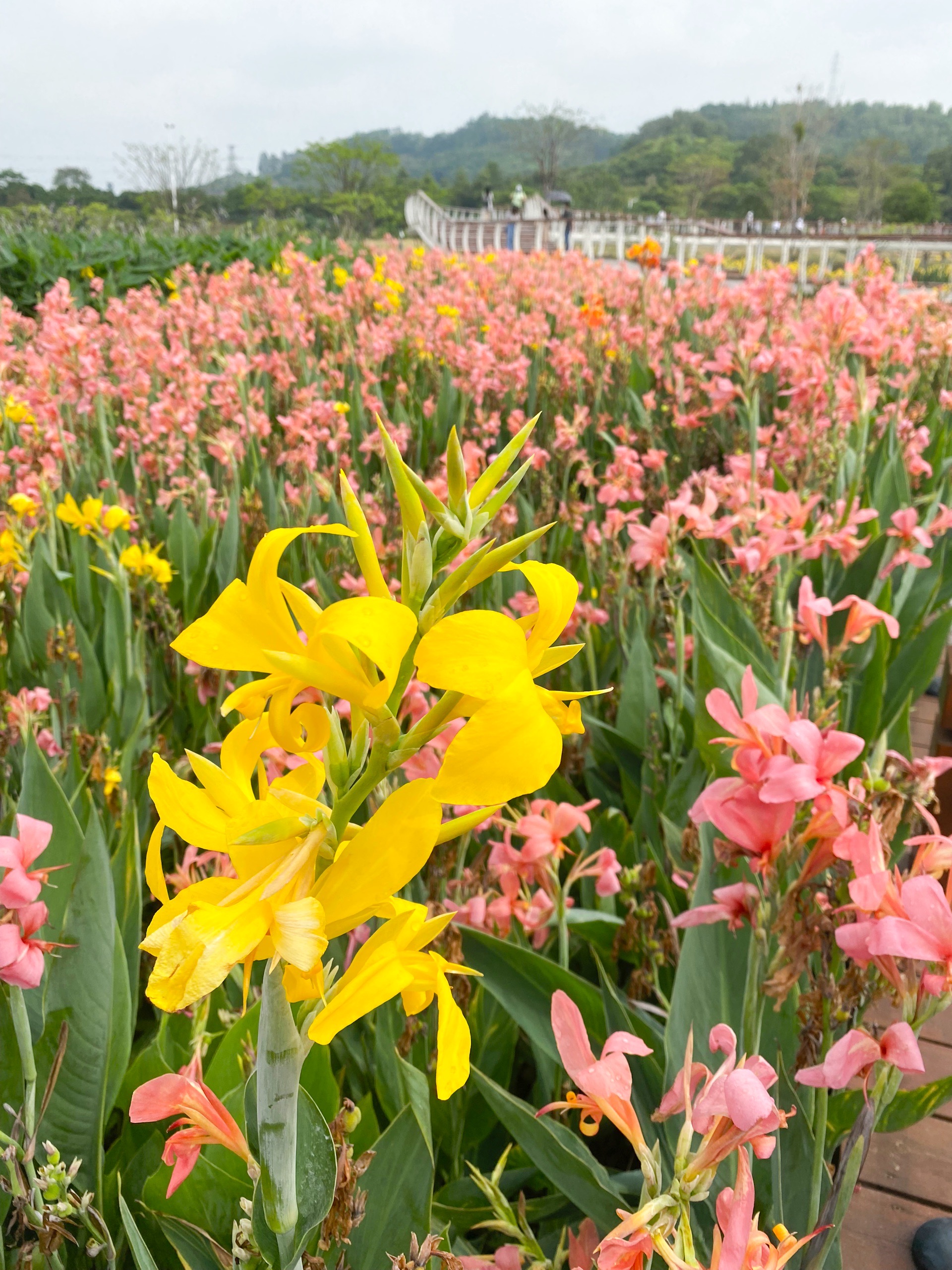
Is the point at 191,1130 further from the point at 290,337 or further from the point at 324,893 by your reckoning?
the point at 290,337

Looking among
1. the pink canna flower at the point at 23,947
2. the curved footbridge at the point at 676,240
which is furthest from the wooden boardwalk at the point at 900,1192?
the curved footbridge at the point at 676,240

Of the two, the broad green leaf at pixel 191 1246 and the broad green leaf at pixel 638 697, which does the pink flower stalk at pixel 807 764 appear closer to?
the broad green leaf at pixel 191 1246

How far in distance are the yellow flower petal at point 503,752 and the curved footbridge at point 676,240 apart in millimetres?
8538

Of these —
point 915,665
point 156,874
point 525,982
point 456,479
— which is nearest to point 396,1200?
point 525,982

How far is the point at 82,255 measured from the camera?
8500 mm

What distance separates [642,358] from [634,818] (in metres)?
3.48

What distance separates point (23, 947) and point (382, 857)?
0.37 metres

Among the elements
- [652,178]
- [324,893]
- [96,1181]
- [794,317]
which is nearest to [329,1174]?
[324,893]

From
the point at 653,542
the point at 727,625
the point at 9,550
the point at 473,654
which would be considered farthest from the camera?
the point at 9,550

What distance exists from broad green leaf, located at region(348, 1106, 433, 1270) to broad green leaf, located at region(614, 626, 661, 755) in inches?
40.3

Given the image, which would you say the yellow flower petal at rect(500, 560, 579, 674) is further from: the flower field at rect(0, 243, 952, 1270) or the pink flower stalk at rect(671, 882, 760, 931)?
the pink flower stalk at rect(671, 882, 760, 931)

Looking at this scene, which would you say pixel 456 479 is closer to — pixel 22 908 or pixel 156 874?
pixel 156 874

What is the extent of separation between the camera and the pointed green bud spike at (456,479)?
0.40 metres

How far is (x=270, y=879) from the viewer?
1.11ft
